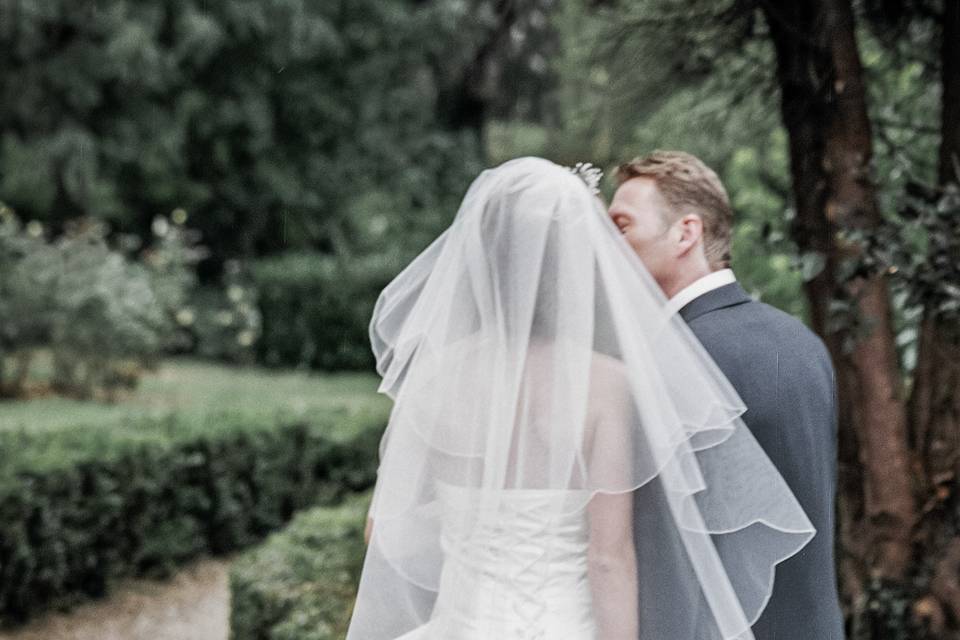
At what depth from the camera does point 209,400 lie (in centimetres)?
1267

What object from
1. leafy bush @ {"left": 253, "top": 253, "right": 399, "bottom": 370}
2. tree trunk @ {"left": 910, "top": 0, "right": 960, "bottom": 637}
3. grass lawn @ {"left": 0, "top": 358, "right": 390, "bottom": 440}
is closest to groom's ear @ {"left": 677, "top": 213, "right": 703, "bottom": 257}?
tree trunk @ {"left": 910, "top": 0, "right": 960, "bottom": 637}

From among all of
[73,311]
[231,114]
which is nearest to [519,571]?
[73,311]

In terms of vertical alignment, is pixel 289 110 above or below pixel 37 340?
above

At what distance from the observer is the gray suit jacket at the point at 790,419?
96.6 inches

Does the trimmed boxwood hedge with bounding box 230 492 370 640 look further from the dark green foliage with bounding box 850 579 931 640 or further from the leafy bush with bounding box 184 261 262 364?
the leafy bush with bounding box 184 261 262 364

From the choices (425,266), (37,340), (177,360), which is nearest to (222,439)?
(37,340)

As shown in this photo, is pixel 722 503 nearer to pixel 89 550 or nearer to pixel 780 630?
pixel 780 630

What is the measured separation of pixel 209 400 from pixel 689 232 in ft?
35.3

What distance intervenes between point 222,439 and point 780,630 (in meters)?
5.66

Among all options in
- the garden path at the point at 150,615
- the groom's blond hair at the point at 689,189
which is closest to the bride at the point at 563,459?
the groom's blond hair at the point at 689,189

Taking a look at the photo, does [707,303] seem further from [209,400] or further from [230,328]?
[230,328]

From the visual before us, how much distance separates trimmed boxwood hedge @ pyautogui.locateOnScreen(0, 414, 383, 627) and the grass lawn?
0.85 feet

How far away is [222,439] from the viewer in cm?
768

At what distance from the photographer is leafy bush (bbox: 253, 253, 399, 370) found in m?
16.4
